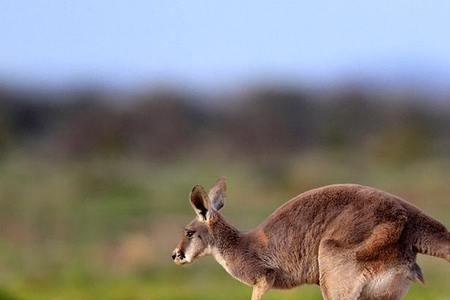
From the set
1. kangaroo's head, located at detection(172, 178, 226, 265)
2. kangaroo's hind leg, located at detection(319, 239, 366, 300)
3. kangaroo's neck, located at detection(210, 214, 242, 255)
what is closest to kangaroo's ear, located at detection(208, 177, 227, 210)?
kangaroo's head, located at detection(172, 178, 226, 265)

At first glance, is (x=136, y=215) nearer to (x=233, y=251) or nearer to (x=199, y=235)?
(x=199, y=235)

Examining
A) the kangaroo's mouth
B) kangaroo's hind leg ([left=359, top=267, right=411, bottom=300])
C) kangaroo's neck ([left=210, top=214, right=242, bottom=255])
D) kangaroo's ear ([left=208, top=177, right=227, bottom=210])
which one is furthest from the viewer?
kangaroo's ear ([left=208, top=177, right=227, bottom=210])

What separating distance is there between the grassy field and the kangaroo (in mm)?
5492

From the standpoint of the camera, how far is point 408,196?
118 feet

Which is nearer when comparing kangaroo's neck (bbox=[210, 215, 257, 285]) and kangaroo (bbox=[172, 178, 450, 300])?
kangaroo (bbox=[172, 178, 450, 300])

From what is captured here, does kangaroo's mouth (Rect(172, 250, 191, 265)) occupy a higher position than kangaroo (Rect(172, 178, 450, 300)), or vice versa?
kangaroo's mouth (Rect(172, 250, 191, 265))

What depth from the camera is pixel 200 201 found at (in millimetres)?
11773

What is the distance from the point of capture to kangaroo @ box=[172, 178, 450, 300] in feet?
35.7

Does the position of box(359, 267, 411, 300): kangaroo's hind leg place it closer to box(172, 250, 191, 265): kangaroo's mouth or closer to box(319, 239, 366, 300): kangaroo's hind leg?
box(319, 239, 366, 300): kangaroo's hind leg

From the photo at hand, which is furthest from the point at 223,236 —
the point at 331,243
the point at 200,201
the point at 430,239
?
the point at 430,239

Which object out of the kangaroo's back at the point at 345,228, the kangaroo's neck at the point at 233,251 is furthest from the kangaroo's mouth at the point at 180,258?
the kangaroo's back at the point at 345,228

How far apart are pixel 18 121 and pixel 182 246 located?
2478 inches

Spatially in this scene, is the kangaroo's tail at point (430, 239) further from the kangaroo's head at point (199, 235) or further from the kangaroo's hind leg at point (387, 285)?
the kangaroo's head at point (199, 235)

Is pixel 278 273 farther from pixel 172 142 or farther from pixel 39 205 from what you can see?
pixel 172 142
